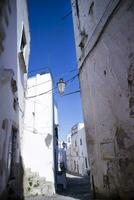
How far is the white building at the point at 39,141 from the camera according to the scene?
8.16 meters

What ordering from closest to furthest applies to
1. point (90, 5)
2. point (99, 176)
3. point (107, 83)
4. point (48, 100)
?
point (107, 83)
point (99, 176)
point (90, 5)
point (48, 100)

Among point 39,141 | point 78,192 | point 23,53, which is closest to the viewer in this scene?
point 23,53

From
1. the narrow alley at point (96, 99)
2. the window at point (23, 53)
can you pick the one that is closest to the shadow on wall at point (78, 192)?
the narrow alley at point (96, 99)

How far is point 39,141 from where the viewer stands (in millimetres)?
8883

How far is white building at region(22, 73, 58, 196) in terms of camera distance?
321 inches

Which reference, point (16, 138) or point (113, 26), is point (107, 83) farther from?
point (16, 138)

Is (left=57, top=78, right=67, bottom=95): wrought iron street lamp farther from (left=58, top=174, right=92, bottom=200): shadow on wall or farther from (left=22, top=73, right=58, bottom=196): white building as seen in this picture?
(left=58, top=174, right=92, bottom=200): shadow on wall

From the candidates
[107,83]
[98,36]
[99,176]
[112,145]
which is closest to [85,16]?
[98,36]

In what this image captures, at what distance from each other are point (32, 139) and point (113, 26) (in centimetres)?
654

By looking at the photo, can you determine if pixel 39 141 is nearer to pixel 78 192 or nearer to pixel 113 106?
pixel 78 192

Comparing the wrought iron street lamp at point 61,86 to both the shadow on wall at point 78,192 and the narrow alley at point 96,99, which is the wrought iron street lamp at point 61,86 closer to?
the narrow alley at point 96,99

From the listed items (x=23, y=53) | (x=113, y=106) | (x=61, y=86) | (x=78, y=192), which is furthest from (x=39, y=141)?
(x=113, y=106)

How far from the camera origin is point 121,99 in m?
4.19

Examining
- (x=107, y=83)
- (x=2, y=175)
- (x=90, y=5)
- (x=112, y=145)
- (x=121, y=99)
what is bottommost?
(x=2, y=175)
